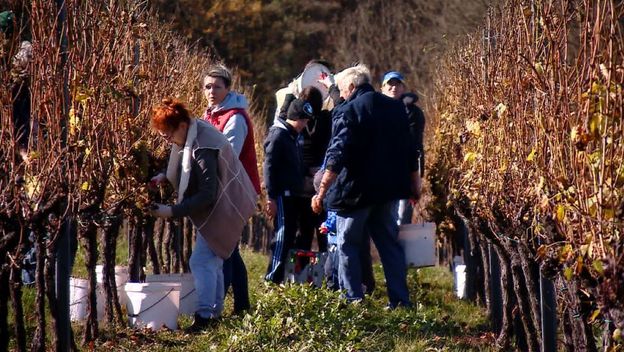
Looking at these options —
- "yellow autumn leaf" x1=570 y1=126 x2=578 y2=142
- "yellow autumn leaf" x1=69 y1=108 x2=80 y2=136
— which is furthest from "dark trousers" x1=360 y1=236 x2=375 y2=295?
"yellow autumn leaf" x1=570 y1=126 x2=578 y2=142

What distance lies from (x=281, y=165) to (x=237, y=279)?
5.10ft

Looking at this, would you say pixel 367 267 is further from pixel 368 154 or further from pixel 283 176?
pixel 368 154

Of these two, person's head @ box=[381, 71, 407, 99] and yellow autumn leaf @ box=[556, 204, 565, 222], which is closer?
yellow autumn leaf @ box=[556, 204, 565, 222]

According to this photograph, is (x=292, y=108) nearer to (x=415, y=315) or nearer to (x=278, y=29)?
(x=415, y=315)

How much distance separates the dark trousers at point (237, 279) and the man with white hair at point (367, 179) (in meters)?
0.71

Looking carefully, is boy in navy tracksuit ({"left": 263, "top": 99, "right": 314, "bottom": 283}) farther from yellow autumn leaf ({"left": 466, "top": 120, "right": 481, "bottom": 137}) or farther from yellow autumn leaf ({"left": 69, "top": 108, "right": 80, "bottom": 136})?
yellow autumn leaf ({"left": 69, "top": 108, "right": 80, "bottom": 136})

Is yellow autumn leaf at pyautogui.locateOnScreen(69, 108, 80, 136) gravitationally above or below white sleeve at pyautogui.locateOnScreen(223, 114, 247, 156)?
below

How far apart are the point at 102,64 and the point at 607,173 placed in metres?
3.39

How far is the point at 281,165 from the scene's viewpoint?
35.4 ft

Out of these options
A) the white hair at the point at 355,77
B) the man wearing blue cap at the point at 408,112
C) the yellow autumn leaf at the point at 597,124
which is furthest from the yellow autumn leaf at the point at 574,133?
the man wearing blue cap at the point at 408,112

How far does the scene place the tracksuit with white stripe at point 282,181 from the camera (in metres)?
10.8

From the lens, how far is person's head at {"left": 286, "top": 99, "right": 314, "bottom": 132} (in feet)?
36.0

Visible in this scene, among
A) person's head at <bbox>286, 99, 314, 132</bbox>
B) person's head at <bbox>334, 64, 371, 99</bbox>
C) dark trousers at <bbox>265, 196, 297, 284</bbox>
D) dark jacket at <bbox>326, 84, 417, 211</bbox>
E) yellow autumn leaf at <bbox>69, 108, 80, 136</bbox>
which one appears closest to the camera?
yellow autumn leaf at <bbox>69, 108, 80, 136</bbox>

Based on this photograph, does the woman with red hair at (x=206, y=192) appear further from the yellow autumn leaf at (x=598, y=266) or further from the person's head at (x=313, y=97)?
the yellow autumn leaf at (x=598, y=266)
